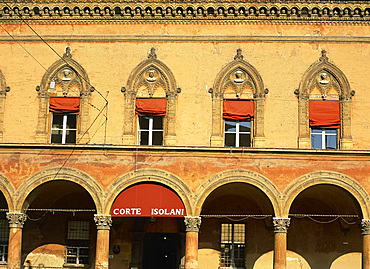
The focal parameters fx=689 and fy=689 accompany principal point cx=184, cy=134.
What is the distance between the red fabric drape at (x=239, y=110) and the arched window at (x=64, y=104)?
20.5 ft

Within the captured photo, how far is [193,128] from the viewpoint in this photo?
30.3 m

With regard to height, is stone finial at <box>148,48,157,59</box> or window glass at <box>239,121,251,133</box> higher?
stone finial at <box>148,48,157,59</box>

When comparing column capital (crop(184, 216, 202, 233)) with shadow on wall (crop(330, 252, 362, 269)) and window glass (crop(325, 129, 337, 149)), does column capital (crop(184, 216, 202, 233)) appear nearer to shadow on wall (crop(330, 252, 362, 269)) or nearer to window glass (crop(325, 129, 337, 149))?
window glass (crop(325, 129, 337, 149))

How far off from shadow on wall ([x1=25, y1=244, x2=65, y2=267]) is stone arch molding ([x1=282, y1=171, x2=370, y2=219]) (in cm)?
1107

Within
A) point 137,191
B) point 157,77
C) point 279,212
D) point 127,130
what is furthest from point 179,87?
point 279,212

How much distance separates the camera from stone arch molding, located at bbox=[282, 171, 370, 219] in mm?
28938

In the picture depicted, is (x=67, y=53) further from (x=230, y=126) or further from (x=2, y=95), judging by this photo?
(x=230, y=126)

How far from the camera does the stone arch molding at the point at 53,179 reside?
2966cm

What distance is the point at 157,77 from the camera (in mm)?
30953

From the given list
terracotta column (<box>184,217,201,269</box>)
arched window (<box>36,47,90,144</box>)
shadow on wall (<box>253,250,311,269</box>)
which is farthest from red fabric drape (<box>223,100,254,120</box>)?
shadow on wall (<box>253,250,311,269</box>)

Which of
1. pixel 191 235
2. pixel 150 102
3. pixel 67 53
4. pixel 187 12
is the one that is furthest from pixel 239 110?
pixel 67 53

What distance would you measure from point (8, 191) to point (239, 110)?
10689mm

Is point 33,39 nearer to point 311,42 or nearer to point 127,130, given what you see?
point 127,130

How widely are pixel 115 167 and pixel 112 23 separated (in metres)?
6.75
